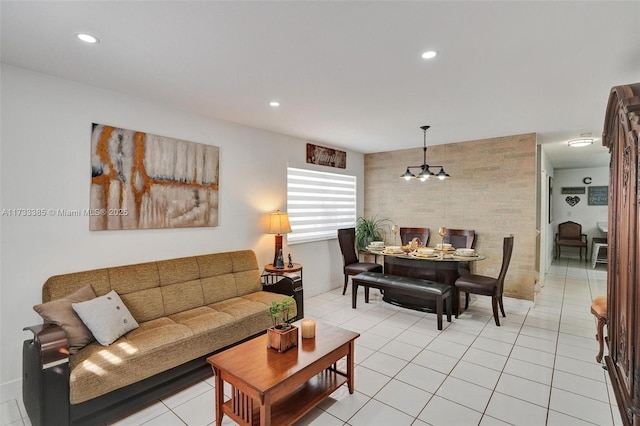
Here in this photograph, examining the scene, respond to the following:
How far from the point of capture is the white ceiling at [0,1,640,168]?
1783mm

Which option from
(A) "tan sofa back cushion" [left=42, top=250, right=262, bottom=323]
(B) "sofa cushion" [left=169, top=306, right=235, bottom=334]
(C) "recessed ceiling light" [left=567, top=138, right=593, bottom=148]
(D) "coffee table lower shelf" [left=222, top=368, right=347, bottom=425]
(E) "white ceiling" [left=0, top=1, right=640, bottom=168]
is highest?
(C) "recessed ceiling light" [left=567, top=138, right=593, bottom=148]

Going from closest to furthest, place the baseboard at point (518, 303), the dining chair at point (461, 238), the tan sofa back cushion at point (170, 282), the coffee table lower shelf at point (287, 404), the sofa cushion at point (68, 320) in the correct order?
1. the coffee table lower shelf at point (287, 404)
2. the sofa cushion at point (68, 320)
3. the tan sofa back cushion at point (170, 282)
4. the baseboard at point (518, 303)
5. the dining chair at point (461, 238)

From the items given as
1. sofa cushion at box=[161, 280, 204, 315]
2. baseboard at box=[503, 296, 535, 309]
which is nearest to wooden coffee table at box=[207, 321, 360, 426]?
sofa cushion at box=[161, 280, 204, 315]

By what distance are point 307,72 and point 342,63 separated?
1.06 feet

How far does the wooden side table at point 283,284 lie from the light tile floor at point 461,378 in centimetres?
63

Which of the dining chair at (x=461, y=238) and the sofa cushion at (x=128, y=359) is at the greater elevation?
the dining chair at (x=461, y=238)

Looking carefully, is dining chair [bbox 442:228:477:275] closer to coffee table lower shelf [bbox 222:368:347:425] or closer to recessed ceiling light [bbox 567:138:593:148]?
recessed ceiling light [bbox 567:138:593:148]

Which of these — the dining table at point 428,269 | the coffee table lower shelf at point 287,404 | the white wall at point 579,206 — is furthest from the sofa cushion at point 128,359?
the white wall at point 579,206

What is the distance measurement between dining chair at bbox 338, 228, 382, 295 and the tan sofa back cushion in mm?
1851

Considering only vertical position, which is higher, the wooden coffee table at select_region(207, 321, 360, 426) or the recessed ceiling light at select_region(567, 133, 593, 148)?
the recessed ceiling light at select_region(567, 133, 593, 148)

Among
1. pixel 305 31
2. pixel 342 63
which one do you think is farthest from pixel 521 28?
pixel 305 31

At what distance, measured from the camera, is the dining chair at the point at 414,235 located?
5.70 metres

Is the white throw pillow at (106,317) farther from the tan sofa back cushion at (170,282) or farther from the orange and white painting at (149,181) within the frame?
the orange and white painting at (149,181)

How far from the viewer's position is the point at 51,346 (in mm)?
1942
